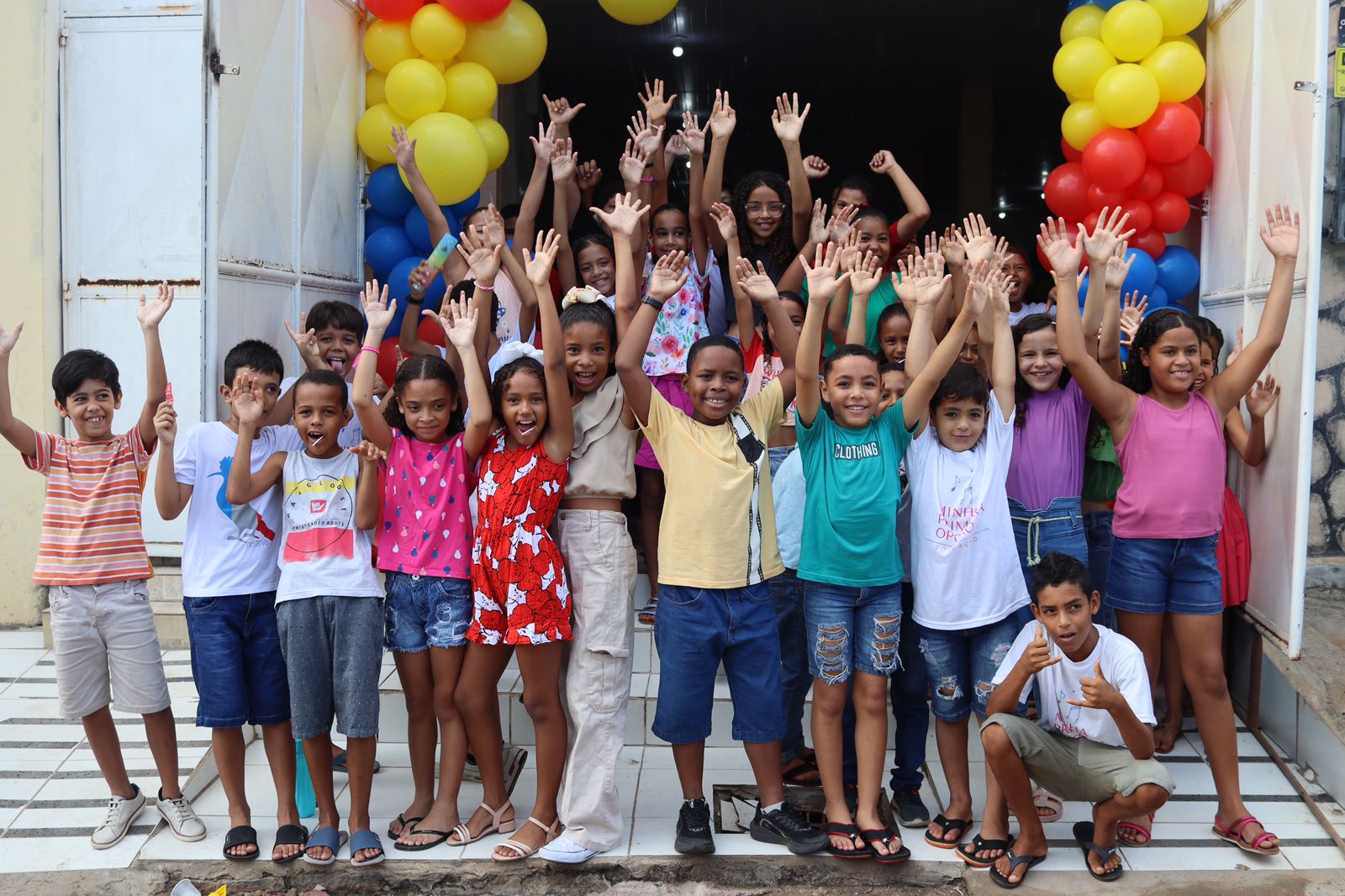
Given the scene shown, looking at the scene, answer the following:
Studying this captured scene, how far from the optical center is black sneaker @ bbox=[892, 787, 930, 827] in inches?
135

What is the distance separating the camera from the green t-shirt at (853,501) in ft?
10.8

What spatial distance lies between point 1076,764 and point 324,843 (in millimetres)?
2138

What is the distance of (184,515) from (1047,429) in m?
3.32

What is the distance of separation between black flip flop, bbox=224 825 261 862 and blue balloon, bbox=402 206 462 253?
2.54 metres

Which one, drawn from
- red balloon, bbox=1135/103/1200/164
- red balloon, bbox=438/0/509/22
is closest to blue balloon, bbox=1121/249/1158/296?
red balloon, bbox=1135/103/1200/164

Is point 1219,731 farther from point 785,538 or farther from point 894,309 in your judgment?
point 894,309

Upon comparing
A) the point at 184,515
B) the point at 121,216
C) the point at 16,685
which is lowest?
the point at 16,685

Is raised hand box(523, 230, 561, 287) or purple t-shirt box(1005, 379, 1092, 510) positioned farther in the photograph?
purple t-shirt box(1005, 379, 1092, 510)

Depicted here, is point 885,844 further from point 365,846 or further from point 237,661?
point 237,661

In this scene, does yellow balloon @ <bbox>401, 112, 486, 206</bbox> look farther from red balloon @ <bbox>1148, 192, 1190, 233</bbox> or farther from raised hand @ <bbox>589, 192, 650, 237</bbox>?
red balloon @ <bbox>1148, 192, 1190, 233</bbox>

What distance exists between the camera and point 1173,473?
3527 millimetres

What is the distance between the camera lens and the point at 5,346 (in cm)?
336

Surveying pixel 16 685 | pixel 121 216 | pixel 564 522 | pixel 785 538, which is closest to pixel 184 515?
→ pixel 16 685

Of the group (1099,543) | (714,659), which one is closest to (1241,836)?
(1099,543)
